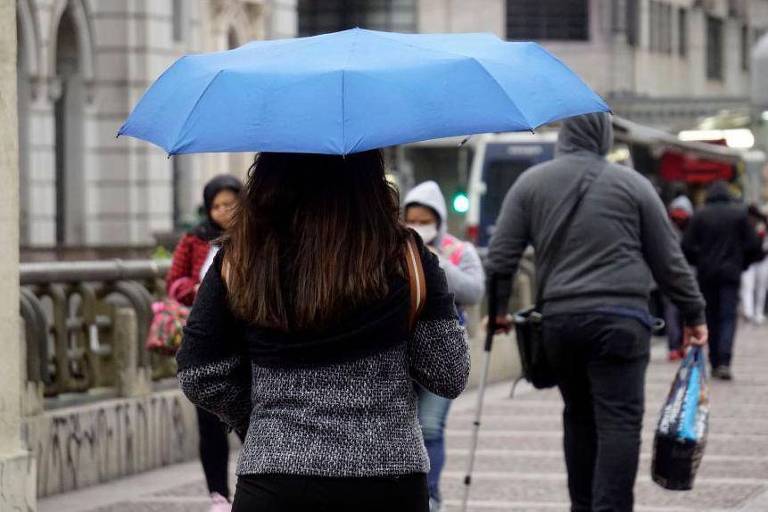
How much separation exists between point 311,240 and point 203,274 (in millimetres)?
4310

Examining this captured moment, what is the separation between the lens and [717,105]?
50.7 metres

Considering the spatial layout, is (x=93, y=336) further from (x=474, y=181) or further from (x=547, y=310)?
(x=474, y=181)

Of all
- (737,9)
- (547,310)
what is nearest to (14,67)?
(547,310)

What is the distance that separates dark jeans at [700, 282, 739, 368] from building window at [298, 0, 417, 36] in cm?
3522

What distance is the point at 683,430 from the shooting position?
7.77 metres

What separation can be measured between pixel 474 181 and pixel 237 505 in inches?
1126

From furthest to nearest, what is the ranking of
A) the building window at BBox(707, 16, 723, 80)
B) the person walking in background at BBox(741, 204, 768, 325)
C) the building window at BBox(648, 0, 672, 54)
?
the building window at BBox(707, 16, 723, 80)
the building window at BBox(648, 0, 672, 54)
the person walking in background at BBox(741, 204, 768, 325)

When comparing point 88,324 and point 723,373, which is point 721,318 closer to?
point 723,373

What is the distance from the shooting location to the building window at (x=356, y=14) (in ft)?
173

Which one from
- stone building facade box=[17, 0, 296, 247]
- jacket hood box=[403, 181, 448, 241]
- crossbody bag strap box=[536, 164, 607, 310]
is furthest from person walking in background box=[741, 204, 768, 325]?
crossbody bag strap box=[536, 164, 607, 310]

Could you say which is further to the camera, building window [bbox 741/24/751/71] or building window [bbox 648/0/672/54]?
building window [bbox 741/24/751/71]

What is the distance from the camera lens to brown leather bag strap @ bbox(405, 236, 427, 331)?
15.0ft

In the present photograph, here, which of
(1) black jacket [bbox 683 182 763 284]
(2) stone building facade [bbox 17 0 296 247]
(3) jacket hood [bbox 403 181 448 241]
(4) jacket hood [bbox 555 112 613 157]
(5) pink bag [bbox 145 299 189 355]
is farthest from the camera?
(2) stone building facade [bbox 17 0 296 247]

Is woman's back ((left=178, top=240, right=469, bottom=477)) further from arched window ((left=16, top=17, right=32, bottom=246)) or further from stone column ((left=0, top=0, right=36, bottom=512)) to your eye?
arched window ((left=16, top=17, right=32, bottom=246))
